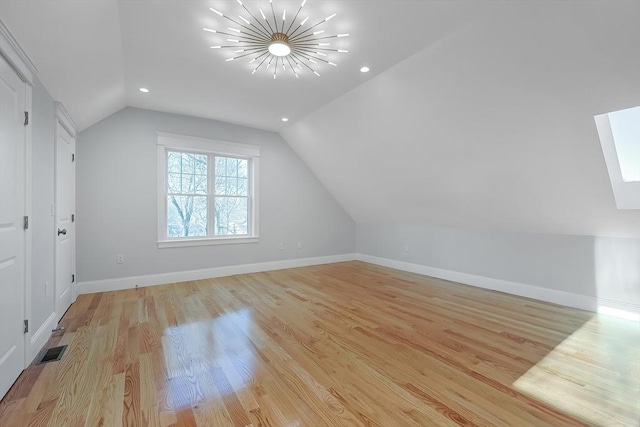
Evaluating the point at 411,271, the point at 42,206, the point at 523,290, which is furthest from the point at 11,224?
the point at 523,290

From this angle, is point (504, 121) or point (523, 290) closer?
point (504, 121)

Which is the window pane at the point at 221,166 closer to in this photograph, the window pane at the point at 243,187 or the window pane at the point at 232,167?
the window pane at the point at 232,167

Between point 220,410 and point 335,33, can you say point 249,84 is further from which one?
point 220,410

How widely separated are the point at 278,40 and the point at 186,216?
10.7 ft

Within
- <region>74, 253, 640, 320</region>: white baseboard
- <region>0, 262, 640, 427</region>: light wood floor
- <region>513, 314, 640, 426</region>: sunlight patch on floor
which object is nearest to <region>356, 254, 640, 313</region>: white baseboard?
<region>74, 253, 640, 320</region>: white baseboard

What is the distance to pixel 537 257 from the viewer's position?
3760 millimetres

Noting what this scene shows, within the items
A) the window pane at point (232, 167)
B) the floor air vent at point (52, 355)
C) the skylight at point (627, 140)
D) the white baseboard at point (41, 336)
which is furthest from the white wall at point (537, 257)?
the white baseboard at point (41, 336)

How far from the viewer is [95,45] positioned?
7.54 ft

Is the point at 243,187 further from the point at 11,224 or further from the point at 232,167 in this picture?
the point at 11,224

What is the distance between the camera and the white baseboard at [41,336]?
213 centimetres

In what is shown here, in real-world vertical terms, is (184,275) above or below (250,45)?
below

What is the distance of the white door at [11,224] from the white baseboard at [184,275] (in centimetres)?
205

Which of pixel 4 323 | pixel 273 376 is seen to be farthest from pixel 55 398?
pixel 273 376

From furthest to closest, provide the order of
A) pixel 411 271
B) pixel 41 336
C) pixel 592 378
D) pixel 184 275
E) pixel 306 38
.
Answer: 1. pixel 411 271
2. pixel 184 275
3. pixel 306 38
4. pixel 41 336
5. pixel 592 378
